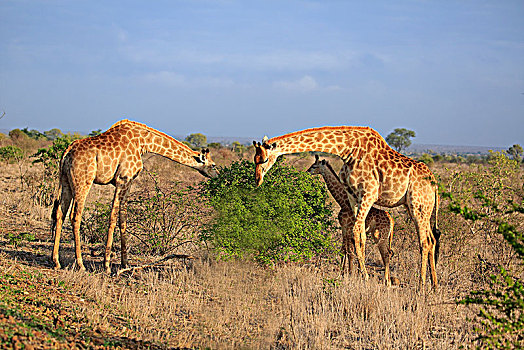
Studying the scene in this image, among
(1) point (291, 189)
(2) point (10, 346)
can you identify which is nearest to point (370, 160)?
(1) point (291, 189)

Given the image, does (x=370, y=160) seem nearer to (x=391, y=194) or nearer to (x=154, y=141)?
(x=391, y=194)

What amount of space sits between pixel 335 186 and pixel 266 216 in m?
1.53

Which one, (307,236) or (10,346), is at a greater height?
(307,236)

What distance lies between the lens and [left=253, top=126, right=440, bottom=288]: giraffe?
786 cm

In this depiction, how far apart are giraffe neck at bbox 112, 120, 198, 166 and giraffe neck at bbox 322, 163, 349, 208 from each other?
247cm

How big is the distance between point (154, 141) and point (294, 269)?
3.40 metres

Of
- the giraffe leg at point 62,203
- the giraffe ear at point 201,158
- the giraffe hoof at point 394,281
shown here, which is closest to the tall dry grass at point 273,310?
the giraffe hoof at point 394,281

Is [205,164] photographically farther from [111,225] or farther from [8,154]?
[8,154]

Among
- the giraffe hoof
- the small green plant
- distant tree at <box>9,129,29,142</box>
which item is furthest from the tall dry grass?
distant tree at <box>9,129,29,142</box>

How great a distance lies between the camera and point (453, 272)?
352 inches

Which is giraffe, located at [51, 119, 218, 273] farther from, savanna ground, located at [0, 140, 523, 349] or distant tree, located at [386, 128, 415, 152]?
distant tree, located at [386, 128, 415, 152]

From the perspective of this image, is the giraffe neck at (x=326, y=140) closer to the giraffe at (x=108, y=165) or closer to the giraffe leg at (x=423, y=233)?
the giraffe leg at (x=423, y=233)

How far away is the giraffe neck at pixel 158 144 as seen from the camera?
28.3 ft


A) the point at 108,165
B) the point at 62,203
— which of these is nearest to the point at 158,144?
the point at 108,165
